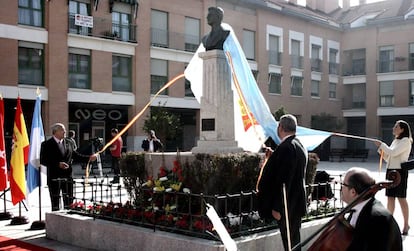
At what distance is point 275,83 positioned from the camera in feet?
129

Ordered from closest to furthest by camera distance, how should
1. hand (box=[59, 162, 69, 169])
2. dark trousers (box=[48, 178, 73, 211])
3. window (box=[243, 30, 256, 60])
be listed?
1. dark trousers (box=[48, 178, 73, 211])
2. hand (box=[59, 162, 69, 169])
3. window (box=[243, 30, 256, 60])

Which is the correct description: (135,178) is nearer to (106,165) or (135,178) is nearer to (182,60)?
(106,165)

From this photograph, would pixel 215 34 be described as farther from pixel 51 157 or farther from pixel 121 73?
pixel 121 73

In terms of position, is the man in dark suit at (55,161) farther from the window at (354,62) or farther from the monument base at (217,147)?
the window at (354,62)

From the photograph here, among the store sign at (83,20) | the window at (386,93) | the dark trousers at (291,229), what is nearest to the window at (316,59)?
the window at (386,93)

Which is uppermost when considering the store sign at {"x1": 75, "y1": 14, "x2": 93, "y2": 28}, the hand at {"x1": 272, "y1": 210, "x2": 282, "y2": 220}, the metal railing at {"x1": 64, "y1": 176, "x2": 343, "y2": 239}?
the store sign at {"x1": 75, "y1": 14, "x2": 93, "y2": 28}

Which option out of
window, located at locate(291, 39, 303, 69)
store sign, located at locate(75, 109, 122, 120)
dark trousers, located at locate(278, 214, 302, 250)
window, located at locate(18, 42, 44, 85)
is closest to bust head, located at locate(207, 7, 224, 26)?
dark trousers, located at locate(278, 214, 302, 250)

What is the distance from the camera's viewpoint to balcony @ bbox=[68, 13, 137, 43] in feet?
90.4

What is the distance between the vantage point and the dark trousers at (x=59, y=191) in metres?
8.52

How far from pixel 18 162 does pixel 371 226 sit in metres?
7.89

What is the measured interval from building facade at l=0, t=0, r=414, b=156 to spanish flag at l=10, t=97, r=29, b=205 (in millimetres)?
10137

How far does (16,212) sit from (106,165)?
15888 mm

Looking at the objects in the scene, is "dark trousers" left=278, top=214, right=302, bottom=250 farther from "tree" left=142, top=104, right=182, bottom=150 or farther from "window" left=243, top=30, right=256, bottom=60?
"window" left=243, top=30, right=256, bottom=60

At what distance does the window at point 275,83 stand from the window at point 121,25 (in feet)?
43.2
